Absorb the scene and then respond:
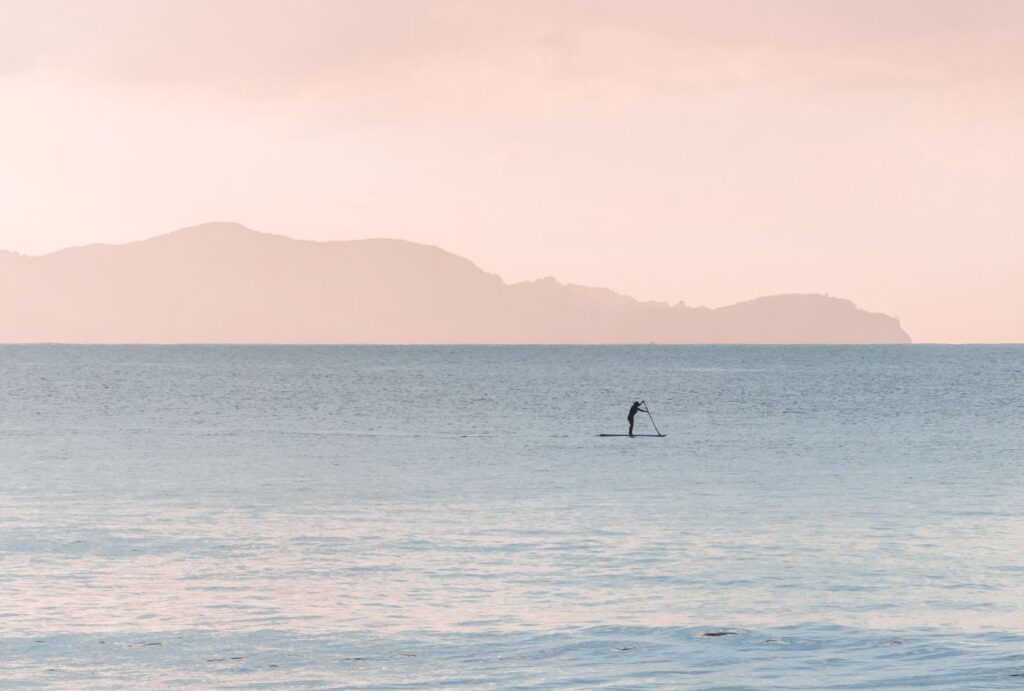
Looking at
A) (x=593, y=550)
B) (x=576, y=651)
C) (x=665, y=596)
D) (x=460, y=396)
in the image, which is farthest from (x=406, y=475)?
(x=460, y=396)

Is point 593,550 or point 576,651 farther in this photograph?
point 593,550

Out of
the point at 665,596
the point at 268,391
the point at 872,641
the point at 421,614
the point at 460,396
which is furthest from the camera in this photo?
the point at 268,391

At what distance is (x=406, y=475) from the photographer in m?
48.7

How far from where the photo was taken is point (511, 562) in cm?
2855

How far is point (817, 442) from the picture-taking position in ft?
217

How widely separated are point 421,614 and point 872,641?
7481mm

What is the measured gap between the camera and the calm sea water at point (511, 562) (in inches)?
795

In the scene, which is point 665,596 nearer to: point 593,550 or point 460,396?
point 593,550

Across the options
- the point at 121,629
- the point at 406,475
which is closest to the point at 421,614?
the point at 121,629

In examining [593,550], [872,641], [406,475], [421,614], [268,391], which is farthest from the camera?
[268,391]

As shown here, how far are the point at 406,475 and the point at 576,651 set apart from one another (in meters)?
28.2

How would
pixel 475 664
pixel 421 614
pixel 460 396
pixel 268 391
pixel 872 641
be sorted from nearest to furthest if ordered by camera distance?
1. pixel 475 664
2. pixel 872 641
3. pixel 421 614
4. pixel 460 396
5. pixel 268 391

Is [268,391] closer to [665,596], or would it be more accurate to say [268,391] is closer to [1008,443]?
[1008,443]

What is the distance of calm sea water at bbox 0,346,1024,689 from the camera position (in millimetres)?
20188
